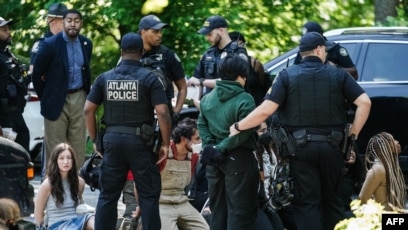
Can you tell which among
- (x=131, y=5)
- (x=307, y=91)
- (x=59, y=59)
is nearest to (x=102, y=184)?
(x=307, y=91)

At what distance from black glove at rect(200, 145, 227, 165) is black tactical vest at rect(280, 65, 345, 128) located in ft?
2.23

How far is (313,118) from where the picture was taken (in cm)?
1059

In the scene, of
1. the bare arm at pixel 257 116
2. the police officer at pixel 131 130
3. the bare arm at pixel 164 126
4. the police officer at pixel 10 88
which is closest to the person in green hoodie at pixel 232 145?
the bare arm at pixel 257 116

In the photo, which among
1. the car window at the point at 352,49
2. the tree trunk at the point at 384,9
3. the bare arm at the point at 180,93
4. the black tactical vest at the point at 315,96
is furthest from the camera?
the tree trunk at the point at 384,9

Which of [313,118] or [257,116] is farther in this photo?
[313,118]

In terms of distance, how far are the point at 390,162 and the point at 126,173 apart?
2.16m

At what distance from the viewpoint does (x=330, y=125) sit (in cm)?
1060

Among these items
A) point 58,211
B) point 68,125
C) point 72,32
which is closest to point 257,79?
point 72,32

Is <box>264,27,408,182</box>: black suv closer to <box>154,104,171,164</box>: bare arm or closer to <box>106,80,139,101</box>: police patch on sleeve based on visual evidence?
<box>154,104,171,164</box>: bare arm

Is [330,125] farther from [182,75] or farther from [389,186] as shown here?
[182,75]

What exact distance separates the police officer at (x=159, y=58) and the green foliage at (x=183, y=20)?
18.8 feet

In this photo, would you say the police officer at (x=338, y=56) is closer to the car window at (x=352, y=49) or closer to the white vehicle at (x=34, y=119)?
the car window at (x=352, y=49)

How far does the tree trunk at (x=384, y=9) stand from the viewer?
19219 mm

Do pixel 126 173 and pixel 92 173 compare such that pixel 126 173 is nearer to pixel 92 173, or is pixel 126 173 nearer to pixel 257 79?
pixel 92 173
